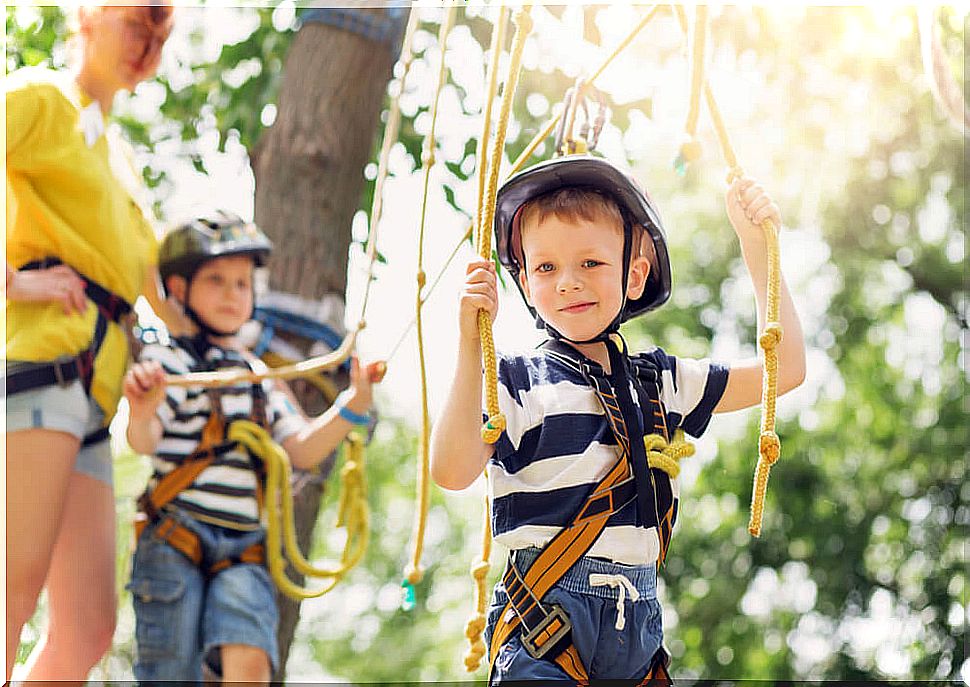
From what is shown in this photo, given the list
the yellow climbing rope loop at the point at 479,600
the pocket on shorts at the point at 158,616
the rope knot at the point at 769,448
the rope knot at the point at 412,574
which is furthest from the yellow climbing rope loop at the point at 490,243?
the pocket on shorts at the point at 158,616

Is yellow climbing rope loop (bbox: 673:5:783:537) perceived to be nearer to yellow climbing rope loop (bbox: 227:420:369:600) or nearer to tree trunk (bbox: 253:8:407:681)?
→ yellow climbing rope loop (bbox: 227:420:369:600)

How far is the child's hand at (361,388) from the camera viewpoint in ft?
11.2

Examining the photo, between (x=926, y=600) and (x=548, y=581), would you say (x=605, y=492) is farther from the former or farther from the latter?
(x=926, y=600)

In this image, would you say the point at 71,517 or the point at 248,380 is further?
the point at 248,380

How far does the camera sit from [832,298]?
40.7ft

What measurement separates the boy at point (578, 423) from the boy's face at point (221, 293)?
1426 mm

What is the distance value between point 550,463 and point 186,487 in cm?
148

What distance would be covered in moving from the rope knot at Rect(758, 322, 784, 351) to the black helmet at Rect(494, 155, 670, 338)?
0.78 feet

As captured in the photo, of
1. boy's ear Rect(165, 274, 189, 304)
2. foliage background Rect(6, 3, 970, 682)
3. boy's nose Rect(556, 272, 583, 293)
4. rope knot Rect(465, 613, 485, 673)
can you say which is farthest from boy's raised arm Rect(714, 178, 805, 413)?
foliage background Rect(6, 3, 970, 682)

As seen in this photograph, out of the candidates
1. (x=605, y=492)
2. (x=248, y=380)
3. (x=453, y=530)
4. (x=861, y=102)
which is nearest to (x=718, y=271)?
(x=861, y=102)

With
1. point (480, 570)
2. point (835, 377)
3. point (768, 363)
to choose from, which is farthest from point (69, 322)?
point (835, 377)

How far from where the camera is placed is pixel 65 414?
9.63 feet

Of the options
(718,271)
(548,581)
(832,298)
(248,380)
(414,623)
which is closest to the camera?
(548,581)

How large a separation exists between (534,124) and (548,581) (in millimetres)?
3206
